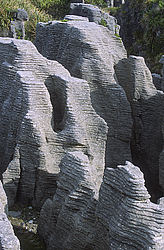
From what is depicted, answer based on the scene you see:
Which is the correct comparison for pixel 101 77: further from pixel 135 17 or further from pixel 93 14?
pixel 135 17

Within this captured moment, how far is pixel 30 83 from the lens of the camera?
11031 mm

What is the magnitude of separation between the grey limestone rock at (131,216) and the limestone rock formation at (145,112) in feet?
20.3

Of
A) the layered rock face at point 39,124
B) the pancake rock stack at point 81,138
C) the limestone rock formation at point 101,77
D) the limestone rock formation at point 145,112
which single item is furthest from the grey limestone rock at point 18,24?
the layered rock face at point 39,124

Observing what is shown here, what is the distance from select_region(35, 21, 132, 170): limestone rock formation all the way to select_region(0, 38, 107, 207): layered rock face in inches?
50.1

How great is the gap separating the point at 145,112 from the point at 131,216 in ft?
24.3

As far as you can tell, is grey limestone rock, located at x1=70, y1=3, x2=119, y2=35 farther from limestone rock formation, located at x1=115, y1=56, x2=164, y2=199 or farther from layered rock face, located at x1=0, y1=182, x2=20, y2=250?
layered rock face, located at x1=0, y1=182, x2=20, y2=250

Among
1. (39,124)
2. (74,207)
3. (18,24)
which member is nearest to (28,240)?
(74,207)

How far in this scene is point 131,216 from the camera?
749 cm

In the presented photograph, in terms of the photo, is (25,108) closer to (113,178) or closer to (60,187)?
(60,187)

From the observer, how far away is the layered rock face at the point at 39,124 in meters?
11.0

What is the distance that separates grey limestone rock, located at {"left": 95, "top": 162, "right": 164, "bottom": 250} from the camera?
23.9ft

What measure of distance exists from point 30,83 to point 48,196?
3.46 meters

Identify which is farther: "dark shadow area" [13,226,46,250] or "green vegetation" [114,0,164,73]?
"green vegetation" [114,0,164,73]

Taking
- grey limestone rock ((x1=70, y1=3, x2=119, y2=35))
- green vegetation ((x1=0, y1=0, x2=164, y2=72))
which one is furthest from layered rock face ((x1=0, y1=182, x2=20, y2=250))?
green vegetation ((x1=0, y1=0, x2=164, y2=72))
